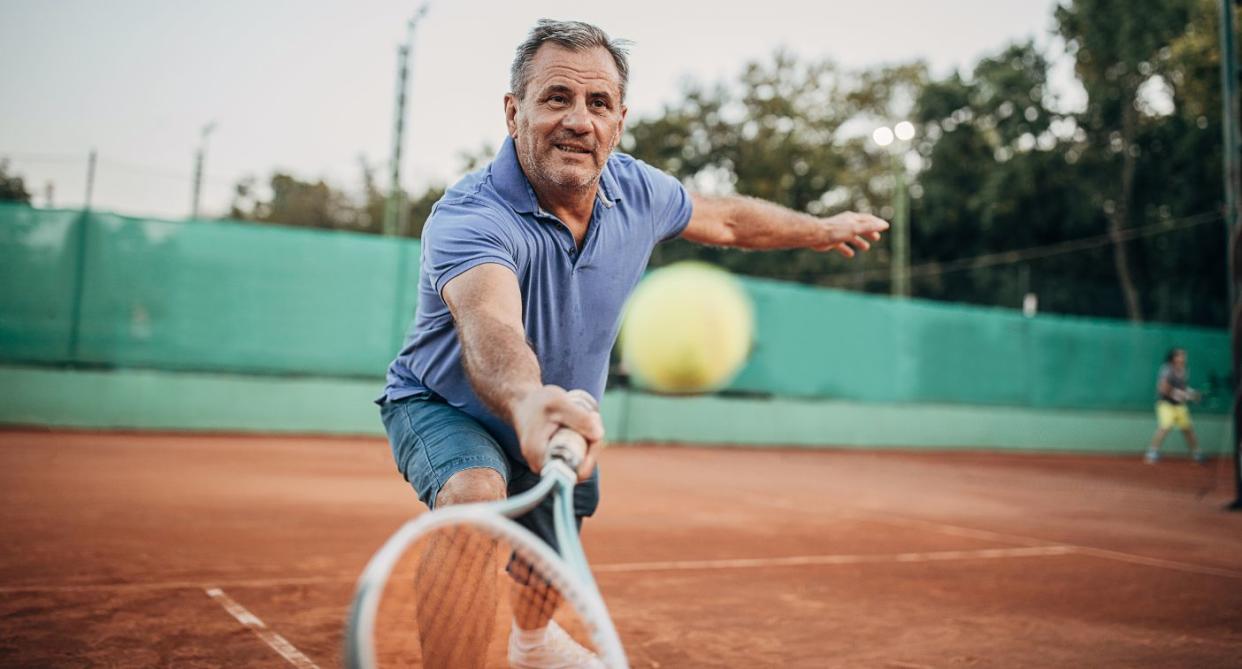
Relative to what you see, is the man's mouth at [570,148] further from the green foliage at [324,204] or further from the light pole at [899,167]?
the light pole at [899,167]

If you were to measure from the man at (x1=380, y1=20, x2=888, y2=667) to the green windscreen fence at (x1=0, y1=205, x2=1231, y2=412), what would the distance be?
1062cm

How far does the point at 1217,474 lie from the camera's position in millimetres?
15492

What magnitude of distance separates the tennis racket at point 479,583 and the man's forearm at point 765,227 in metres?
1.42

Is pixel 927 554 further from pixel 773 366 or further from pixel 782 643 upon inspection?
pixel 773 366

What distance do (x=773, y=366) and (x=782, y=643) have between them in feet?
44.0

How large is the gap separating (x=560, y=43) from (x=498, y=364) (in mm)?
938

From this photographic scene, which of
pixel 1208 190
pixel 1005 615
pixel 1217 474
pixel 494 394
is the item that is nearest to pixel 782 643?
pixel 1005 615

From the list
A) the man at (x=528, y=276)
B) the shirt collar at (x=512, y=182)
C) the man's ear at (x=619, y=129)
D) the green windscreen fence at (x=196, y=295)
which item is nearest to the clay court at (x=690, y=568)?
the man at (x=528, y=276)

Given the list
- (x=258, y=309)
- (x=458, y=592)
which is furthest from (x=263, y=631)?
(x=258, y=309)

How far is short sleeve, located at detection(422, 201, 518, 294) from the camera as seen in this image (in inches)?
90.0

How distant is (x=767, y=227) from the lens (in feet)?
11.2

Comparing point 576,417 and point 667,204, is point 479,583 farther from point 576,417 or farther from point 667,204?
point 667,204

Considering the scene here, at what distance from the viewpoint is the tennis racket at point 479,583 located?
1.29m

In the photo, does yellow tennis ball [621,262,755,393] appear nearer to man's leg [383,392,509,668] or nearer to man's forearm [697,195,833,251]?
man's forearm [697,195,833,251]
